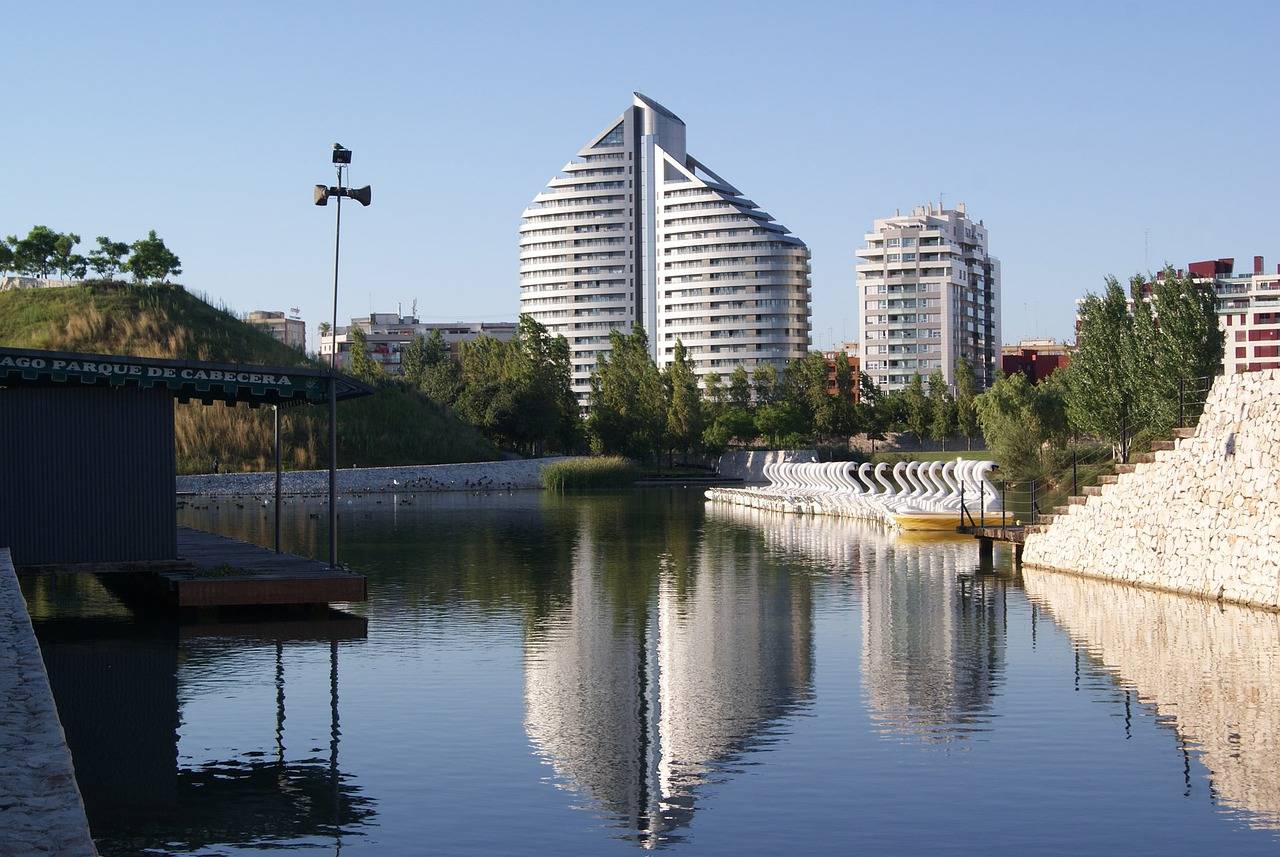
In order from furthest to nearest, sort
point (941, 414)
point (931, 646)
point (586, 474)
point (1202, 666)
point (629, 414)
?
point (941, 414) < point (629, 414) < point (586, 474) < point (931, 646) < point (1202, 666)

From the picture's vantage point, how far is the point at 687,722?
14.8 metres

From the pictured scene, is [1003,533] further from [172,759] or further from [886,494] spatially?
[172,759]

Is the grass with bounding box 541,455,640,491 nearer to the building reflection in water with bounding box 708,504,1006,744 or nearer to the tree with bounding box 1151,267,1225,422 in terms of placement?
the tree with bounding box 1151,267,1225,422

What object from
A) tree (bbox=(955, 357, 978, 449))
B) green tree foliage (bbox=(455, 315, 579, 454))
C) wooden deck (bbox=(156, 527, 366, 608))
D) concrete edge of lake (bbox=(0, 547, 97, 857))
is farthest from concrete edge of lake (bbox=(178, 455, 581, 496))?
concrete edge of lake (bbox=(0, 547, 97, 857))

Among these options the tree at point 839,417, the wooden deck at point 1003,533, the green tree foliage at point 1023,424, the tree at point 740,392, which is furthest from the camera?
the tree at point 740,392

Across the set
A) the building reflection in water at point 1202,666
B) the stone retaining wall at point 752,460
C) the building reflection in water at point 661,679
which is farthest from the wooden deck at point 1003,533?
the stone retaining wall at point 752,460

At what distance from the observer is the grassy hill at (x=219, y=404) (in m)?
80.5

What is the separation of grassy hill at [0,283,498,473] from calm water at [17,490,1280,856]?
53947mm

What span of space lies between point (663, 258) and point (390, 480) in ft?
367

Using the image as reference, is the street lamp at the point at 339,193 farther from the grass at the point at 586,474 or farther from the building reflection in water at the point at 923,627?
the grass at the point at 586,474

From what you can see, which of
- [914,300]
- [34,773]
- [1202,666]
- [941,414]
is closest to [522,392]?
[941,414]

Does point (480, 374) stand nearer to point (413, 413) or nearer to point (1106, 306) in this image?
point (413, 413)

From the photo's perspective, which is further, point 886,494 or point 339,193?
point 886,494

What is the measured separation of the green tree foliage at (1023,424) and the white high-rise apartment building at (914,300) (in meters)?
78.0
